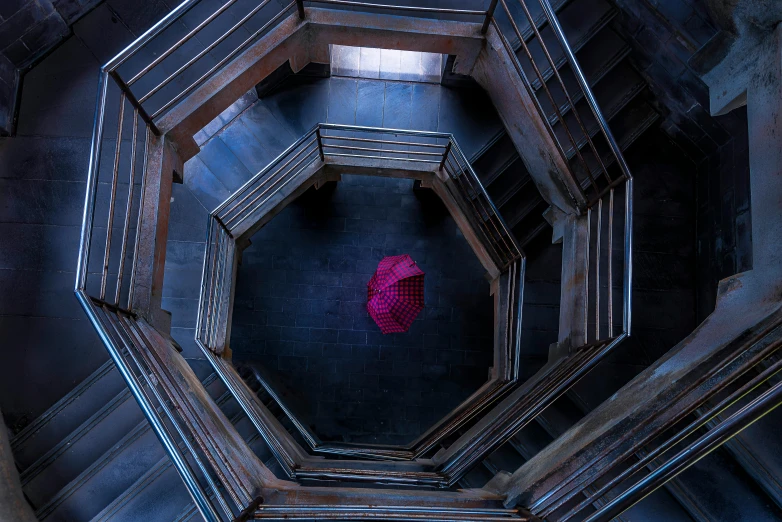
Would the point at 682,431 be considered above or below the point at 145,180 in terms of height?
below

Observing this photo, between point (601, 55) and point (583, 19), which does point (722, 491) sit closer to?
point (601, 55)

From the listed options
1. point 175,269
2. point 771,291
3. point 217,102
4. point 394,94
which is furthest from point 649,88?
point 175,269

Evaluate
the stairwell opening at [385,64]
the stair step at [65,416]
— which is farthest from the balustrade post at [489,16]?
the stair step at [65,416]

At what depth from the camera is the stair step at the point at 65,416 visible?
4301mm

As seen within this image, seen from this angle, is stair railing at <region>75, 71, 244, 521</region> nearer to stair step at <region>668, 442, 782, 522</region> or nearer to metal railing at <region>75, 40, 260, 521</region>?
metal railing at <region>75, 40, 260, 521</region>

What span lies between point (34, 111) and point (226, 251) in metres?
2.43

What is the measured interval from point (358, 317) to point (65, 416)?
5.01m

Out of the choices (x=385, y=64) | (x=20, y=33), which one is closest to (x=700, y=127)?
(x=385, y=64)

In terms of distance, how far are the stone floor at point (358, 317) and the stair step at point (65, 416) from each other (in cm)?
411

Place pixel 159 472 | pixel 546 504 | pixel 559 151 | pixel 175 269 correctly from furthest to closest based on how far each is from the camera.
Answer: pixel 175 269
pixel 559 151
pixel 159 472
pixel 546 504

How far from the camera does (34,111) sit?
5.21m

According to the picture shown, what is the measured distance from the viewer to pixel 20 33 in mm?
5137

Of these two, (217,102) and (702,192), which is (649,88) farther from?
(217,102)

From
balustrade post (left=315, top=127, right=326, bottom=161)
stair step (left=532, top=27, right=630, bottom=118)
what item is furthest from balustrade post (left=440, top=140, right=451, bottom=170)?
stair step (left=532, top=27, right=630, bottom=118)
